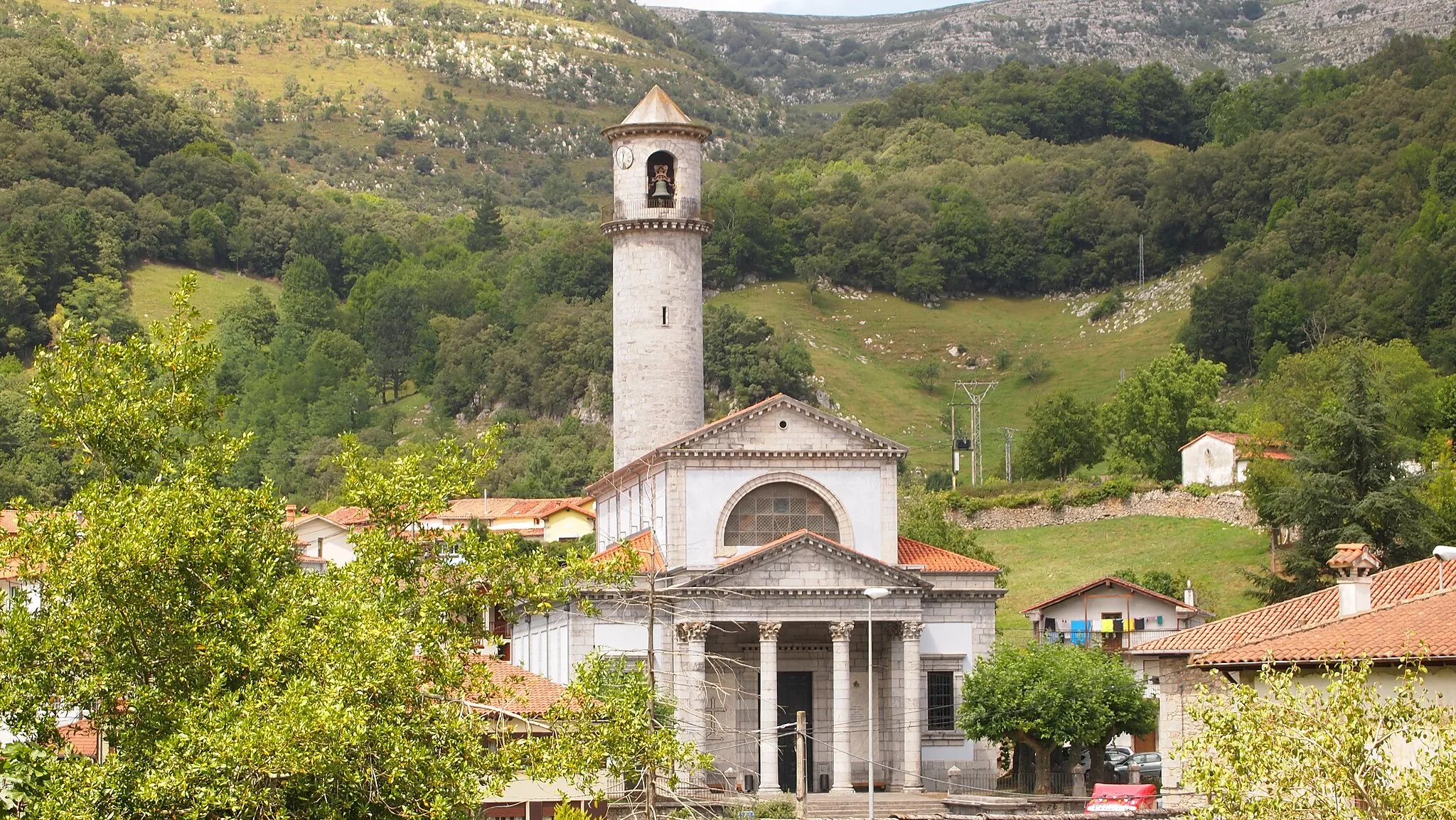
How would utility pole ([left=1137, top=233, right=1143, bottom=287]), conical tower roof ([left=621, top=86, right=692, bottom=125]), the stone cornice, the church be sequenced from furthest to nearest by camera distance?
utility pole ([left=1137, top=233, right=1143, bottom=287])
conical tower roof ([left=621, top=86, right=692, bottom=125])
the stone cornice
the church

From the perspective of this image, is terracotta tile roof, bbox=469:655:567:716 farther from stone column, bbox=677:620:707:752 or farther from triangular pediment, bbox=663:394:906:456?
triangular pediment, bbox=663:394:906:456

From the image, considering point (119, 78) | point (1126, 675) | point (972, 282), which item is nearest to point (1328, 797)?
point (1126, 675)

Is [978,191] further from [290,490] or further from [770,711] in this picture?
[770,711]

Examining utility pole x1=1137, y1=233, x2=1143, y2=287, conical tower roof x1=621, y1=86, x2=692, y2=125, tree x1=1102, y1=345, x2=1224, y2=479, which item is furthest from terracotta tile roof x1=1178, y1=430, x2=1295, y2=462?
utility pole x1=1137, y1=233, x2=1143, y2=287

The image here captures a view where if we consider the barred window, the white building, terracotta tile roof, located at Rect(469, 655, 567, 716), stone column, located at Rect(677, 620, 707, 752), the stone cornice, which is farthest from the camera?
the white building

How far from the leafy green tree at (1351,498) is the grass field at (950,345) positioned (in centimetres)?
5804

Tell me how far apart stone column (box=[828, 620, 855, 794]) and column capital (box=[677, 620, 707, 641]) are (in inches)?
139

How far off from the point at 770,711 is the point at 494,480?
226ft

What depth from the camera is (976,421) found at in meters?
130

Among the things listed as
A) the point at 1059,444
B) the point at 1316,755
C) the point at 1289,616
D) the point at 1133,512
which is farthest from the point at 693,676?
the point at 1059,444

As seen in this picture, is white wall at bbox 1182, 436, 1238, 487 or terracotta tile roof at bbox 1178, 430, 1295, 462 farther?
white wall at bbox 1182, 436, 1238, 487

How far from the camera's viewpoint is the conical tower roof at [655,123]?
74.3 m

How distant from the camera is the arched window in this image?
6481 cm

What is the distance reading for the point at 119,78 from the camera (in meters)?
193
